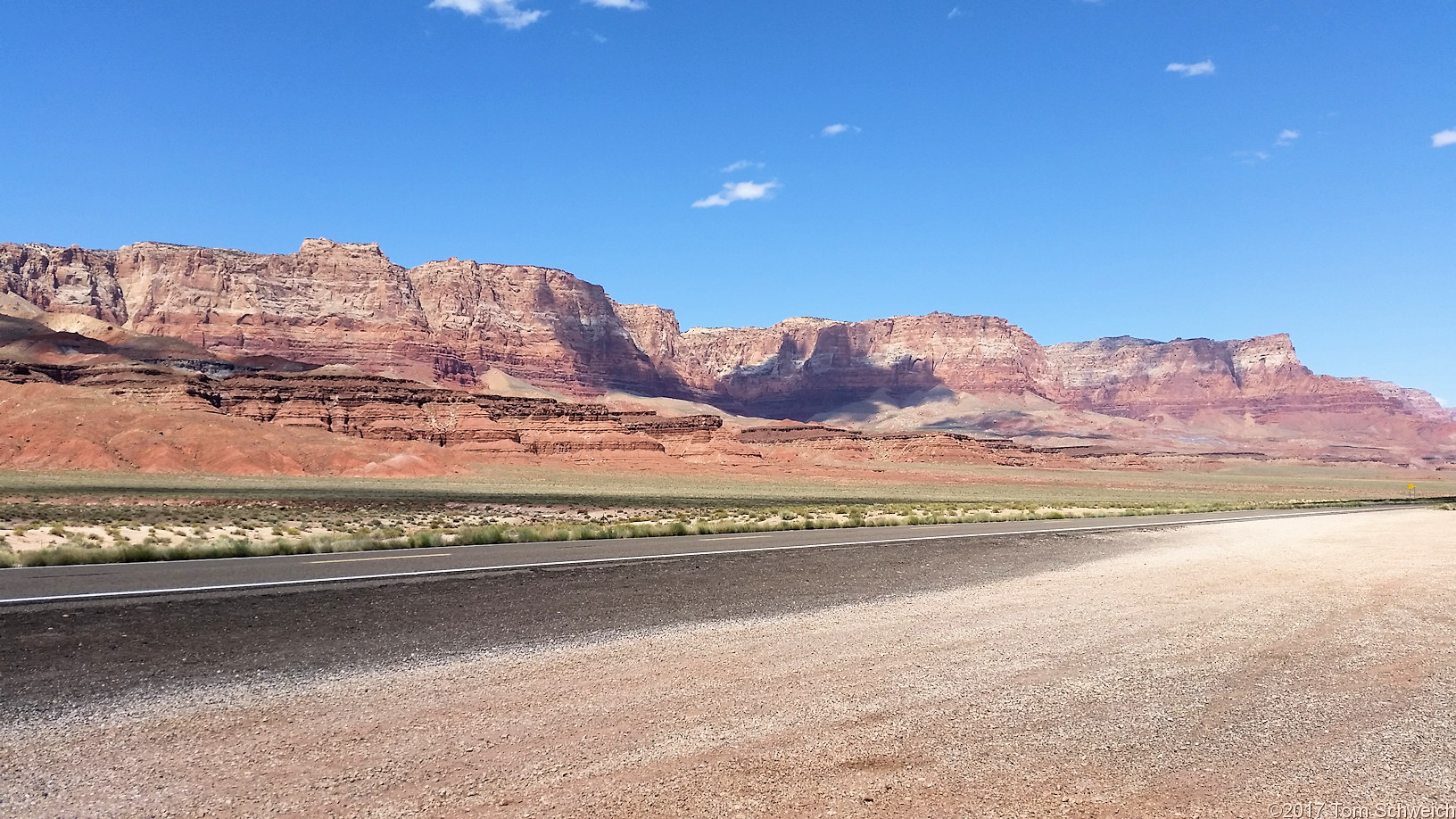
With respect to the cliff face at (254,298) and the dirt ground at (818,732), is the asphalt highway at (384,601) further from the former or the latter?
the cliff face at (254,298)

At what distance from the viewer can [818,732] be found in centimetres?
576

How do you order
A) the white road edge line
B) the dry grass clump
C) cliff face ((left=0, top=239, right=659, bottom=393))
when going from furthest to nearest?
1. cliff face ((left=0, top=239, right=659, bottom=393))
2. the dry grass clump
3. the white road edge line

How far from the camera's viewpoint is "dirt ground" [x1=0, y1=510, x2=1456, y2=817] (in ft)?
15.4

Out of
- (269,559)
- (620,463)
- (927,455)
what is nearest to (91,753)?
(269,559)

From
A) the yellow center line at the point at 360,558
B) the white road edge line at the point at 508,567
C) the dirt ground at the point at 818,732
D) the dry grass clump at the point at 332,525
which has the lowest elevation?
the dry grass clump at the point at 332,525

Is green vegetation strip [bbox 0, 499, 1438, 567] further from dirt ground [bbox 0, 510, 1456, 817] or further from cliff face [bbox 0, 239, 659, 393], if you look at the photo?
cliff face [bbox 0, 239, 659, 393]

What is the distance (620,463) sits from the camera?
9756 cm

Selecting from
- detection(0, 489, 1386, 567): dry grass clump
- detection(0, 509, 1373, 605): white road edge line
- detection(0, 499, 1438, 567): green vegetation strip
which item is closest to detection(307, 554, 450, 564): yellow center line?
detection(0, 489, 1386, 567): dry grass clump

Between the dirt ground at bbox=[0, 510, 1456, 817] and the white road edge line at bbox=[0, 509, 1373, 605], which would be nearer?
the dirt ground at bbox=[0, 510, 1456, 817]

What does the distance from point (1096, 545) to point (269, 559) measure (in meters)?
17.2

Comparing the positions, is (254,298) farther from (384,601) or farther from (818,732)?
(818,732)

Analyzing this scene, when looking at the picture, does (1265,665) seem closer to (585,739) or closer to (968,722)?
(968,722)

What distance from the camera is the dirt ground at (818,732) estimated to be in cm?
470

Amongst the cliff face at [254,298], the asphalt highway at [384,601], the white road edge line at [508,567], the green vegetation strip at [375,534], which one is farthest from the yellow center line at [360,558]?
the cliff face at [254,298]
